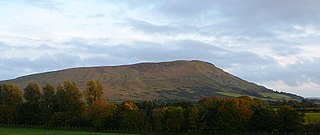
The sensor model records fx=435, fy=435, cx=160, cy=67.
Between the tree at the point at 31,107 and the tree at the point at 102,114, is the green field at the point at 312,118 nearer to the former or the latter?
the tree at the point at 102,114

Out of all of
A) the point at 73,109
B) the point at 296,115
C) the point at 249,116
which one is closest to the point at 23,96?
the point at 73,109

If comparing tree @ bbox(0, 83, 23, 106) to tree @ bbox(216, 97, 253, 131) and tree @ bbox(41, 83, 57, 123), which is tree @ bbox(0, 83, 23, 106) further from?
tree @ bbox(216, 97, 253, 131)

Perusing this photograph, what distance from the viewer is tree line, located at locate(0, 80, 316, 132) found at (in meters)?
96.2

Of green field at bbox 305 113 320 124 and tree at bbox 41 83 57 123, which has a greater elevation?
tree at bbox 41 83 57 123

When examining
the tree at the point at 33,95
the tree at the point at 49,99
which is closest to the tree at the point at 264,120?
the tree at the point at 49,99

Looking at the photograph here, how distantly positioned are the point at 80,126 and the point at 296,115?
57085 mm

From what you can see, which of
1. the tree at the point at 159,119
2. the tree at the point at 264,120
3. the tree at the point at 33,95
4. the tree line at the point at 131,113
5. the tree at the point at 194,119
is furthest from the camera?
the tree at the point at 33,95

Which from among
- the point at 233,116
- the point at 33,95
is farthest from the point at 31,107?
the point at 233,116

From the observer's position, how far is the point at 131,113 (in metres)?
112

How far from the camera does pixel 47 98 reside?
13000 centimetres

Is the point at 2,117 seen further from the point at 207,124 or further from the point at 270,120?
the point at 270,120

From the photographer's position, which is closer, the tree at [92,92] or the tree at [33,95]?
the tree at [92,92]

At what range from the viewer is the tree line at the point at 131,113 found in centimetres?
9619

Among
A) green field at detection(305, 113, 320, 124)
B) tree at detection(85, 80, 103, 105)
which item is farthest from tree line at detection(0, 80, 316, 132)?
green field at detection(305, 113, 320, 124)
